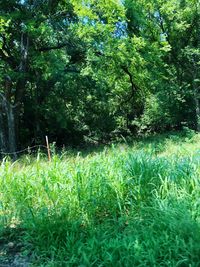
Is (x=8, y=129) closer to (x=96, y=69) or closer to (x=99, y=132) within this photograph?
(x=96, y=69)

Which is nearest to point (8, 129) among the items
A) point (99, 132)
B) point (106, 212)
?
point (99, 132)

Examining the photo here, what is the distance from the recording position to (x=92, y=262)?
3.05m

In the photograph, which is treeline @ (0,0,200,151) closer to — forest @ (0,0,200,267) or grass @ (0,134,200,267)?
forest @ (0,0,200,267)

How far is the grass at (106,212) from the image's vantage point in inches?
120

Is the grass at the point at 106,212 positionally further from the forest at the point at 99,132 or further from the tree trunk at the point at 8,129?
the tree trunk at the point at 8,129

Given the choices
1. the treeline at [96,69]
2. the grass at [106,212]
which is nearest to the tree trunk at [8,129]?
the treeline at [96,69]

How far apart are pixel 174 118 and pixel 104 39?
27.6 ft

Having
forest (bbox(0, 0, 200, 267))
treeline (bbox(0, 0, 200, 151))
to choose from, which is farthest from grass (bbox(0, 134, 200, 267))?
treeline (bbox(0, 0, 200, 151))

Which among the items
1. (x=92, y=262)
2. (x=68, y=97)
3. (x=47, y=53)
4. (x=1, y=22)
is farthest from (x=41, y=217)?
(x=68, y=97)

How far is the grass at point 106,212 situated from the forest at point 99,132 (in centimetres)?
1

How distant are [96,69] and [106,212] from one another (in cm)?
1241

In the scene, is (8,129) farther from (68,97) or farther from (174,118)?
(174,118)

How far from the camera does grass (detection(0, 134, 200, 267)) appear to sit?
3.05 metres

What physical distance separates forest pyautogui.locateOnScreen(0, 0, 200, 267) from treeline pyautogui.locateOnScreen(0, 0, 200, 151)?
0.06 meters
